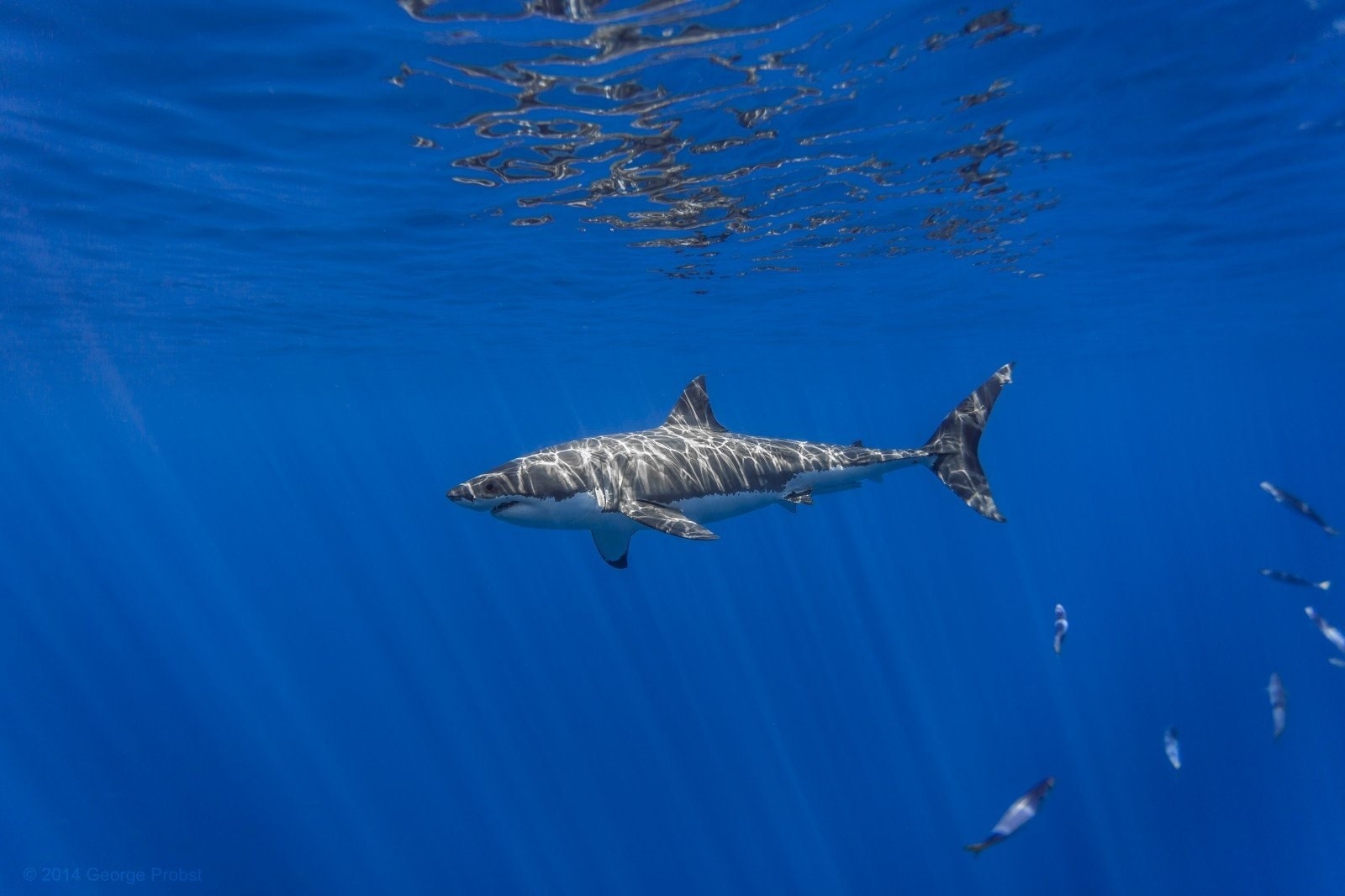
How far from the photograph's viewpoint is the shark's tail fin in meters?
10.8

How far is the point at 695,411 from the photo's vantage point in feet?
35.1

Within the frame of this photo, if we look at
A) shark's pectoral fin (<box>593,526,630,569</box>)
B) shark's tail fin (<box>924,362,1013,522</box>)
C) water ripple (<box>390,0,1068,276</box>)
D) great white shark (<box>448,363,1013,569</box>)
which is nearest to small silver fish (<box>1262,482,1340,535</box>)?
shark's tail fin (<box>924,362,1013,522</box>)

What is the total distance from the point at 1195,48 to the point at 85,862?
1482 inches

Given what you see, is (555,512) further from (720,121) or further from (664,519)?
(720,121)

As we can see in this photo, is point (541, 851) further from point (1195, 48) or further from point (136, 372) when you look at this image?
point (136, 372)

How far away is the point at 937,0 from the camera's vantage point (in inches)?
327

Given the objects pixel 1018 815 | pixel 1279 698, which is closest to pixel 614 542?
pixel 1018 815

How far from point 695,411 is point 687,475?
2.06 metres

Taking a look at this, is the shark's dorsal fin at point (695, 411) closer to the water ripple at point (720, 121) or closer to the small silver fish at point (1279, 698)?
the water ripple at point (720, 121)

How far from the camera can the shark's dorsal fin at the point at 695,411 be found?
34.8 feet

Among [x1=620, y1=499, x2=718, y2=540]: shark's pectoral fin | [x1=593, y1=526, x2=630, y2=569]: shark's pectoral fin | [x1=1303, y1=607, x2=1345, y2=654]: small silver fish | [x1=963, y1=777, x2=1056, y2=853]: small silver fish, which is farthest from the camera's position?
[x1=1303, y1=607, x2=1345, y2=654]: small silver fish

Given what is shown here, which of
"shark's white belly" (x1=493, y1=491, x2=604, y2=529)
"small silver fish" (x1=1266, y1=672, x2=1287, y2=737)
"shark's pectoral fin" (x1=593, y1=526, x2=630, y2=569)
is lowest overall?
"small silver fish" (x1=1266, y1=672, x2=1287, y2=737)

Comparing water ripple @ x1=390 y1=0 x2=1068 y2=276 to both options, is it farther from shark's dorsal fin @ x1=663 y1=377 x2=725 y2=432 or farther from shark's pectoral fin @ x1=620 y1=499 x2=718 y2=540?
shark's pectoral fin @ x1=620 y1=499 x2=718 y2=540

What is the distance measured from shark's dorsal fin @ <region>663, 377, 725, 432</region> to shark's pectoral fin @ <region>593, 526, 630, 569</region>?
2047 mm
